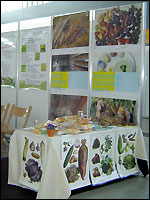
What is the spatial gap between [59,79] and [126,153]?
5.37 feet

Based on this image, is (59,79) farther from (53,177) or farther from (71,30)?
(53,177)

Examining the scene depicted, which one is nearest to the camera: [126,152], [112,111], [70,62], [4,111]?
[4,111]

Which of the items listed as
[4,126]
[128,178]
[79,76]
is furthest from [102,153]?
[4,126]

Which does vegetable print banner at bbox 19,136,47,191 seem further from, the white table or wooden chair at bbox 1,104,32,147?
wooden chair at bbox 1,104,32,147

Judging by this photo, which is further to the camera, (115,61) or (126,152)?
(126,152)

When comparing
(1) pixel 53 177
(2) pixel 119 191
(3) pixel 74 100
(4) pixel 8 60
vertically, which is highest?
(4) pixel 8 60

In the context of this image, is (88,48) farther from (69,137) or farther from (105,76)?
(69,137)

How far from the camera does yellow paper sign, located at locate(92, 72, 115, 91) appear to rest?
3.07 meters

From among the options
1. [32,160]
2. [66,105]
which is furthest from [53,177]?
[66,105]

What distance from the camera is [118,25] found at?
3234 mm

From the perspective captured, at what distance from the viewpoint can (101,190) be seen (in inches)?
136

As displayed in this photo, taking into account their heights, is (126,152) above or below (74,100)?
below

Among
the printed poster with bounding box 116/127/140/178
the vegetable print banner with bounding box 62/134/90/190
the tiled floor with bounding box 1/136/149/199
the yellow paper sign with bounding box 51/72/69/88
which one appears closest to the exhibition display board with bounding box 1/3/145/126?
the yellow paper sign with bounding box 51/72/69/88

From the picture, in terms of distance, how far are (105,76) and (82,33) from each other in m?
0.72
